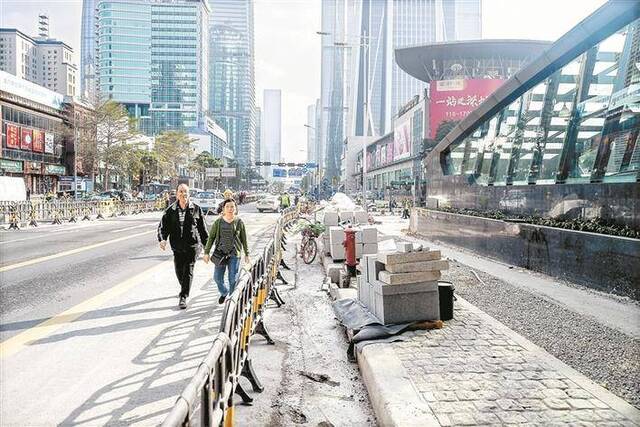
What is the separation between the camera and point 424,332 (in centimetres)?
628

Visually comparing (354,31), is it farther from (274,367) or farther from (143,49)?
(274,367)

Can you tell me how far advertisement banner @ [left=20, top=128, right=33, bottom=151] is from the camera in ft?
197

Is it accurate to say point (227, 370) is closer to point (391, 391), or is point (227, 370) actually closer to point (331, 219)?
point (391, 391)

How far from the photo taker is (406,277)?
20.9 ft

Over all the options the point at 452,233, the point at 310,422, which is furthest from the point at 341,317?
the point at 452,233

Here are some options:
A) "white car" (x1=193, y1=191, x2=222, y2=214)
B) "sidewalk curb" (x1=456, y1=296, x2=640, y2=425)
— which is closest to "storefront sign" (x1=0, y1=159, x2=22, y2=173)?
"white car" (x1=193, y1=191, x2=222, y2=214)

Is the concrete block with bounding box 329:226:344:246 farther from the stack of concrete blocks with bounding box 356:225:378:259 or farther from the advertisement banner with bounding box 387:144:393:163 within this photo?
the advertisement banner with bounding box 387:144:393:163

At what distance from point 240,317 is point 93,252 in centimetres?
1140

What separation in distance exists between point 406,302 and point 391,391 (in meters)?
2.26

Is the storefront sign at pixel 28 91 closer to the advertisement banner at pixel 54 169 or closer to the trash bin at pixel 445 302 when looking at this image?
the advertisement banner at pixel 54 169

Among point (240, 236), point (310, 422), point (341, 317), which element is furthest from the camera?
point (240, 236)

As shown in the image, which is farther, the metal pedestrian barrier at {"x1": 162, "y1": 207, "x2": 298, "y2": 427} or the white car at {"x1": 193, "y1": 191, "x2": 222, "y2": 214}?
the white car at {"x1": 193, "y1": 191, "x2": 222, "y2": 214}

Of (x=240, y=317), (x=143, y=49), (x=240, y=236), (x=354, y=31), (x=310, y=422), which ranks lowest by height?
(x=310, y=422)

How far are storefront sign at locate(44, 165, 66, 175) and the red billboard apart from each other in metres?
52.0
